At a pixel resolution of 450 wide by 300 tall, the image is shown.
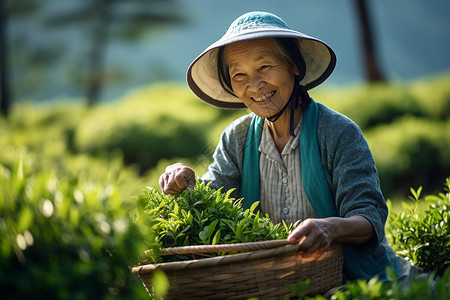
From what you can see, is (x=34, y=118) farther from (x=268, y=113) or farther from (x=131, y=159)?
(x=268, y=113)

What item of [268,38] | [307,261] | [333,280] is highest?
[268,38]

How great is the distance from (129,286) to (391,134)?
683 centimetres

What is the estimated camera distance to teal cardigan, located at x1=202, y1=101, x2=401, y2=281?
1.97 meters

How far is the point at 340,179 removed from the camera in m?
2.05

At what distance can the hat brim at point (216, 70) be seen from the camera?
7.66 feet

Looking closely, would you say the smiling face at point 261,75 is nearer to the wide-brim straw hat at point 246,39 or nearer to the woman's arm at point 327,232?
the wide-brim straw hat at point 246,39

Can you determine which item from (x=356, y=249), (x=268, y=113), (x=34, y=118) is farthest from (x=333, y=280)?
(x=34, y=118)

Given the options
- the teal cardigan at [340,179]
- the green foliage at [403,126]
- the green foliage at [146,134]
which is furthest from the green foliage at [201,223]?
the green foliage at [146,134]

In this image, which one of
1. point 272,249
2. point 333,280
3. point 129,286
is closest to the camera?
point 129,286

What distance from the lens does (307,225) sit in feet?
5.54

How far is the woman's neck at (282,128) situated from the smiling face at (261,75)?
0.12m

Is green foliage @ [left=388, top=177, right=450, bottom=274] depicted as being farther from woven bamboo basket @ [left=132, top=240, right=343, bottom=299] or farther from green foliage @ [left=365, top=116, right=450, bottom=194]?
green foliage @ [left=365, top=116, right=450, bottom=194]

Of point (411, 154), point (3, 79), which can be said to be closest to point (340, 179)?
point (411, 154)

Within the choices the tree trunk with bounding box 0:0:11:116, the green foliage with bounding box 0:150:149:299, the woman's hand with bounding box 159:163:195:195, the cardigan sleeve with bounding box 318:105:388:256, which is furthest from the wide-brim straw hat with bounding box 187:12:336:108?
the tree trunk with bounding box 0:0:11:116
